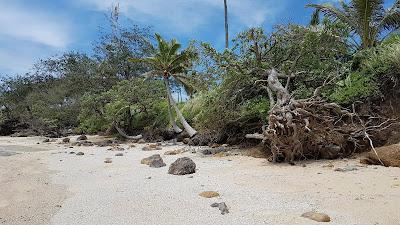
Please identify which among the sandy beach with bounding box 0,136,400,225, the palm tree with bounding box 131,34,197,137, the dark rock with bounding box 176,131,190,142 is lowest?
the sandy beach with bounding box 0,136,400,225

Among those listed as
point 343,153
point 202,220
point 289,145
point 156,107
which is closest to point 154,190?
point 202,220

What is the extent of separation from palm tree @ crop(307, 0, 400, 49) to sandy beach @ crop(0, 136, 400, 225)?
23.2 feet

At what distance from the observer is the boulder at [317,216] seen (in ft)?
17.2

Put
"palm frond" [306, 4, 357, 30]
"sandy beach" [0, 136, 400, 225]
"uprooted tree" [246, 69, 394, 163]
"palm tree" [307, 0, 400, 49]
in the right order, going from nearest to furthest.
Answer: "sandy beach" [0, 136, 400, 225] < "uprooted tree" [246, 69, 394, 163] < "palm tree" [307, 0, 400, 49] < "palm frond" [306, 4, 357, 30]

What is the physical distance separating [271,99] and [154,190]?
6.48 metres

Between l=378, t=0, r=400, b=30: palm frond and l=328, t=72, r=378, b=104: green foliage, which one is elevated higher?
l=378, t=0, r=400, b=30: palm frond

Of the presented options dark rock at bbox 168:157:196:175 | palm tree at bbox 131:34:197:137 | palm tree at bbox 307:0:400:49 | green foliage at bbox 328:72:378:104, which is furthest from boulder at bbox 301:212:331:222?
palm tree at bbox 131:34:197:137

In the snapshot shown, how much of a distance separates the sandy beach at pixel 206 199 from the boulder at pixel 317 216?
0.12 m

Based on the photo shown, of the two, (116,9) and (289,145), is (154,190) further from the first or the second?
(116,9)

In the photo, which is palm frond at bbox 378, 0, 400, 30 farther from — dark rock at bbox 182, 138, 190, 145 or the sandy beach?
dark rock at bbox 182, 138, 190, 145

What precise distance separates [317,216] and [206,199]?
2194 millimetres

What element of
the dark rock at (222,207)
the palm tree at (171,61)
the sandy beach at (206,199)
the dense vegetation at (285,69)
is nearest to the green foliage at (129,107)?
the dense vegetation at (285,69)

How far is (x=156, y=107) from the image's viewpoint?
92.8 feet

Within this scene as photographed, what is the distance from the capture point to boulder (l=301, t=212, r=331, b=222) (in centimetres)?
525
